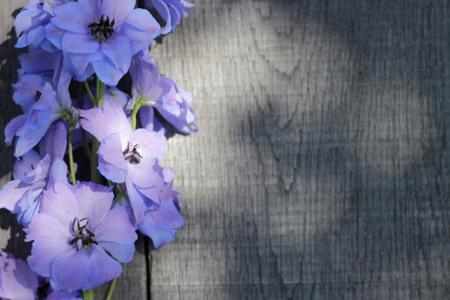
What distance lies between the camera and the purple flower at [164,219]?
1.26 metres

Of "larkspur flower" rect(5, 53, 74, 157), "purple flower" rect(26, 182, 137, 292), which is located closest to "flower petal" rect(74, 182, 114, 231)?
"purple flower" rect(26, 182, 137, 292)

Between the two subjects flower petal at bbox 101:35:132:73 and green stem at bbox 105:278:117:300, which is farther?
green stem at bbox 105:278:117:300

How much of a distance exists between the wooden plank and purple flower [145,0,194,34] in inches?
4.5

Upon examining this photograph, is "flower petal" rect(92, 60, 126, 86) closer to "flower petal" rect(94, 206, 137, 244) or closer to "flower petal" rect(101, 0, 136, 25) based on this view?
"flower petal" rect(101, 0, 136, 25)

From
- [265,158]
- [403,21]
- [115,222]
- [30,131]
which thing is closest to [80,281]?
[115,222]

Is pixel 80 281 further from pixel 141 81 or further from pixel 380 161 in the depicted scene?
pixel 380 161

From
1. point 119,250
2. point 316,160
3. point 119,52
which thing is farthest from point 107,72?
point 316,160

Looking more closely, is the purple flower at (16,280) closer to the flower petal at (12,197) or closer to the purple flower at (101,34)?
the flower petal at (12,197)

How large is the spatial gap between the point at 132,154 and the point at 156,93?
0.11 metres

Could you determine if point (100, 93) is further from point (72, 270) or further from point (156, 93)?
point (72, 270)

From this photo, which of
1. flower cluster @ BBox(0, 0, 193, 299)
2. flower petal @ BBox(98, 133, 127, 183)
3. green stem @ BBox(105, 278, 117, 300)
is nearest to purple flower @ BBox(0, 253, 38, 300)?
flower cluster @ BBox(0, 0, 193, 299)

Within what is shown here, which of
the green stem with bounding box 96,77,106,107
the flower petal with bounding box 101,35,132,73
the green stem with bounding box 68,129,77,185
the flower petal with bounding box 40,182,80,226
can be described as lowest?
the flower petal with bounding box 40,182,80,226

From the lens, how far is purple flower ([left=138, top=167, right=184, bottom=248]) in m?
1.26

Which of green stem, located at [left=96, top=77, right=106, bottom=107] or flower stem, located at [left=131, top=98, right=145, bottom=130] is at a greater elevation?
green stem, located at [left=96, top=77, right=106, bottom=107]
